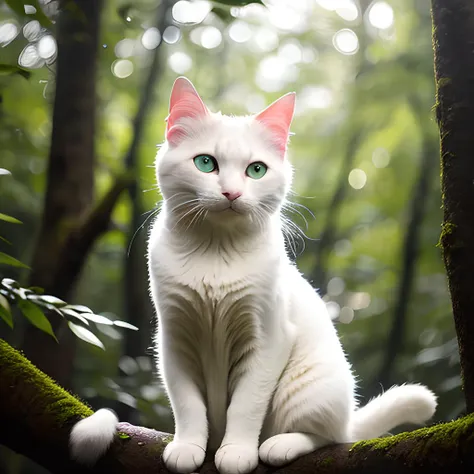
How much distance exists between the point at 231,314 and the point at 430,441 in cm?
40

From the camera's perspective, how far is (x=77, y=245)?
6.36ft

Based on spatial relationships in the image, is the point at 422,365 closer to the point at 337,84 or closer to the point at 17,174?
the point at 337,84

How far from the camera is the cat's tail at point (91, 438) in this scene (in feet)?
3.24

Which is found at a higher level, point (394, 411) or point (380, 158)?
point (380, 158)

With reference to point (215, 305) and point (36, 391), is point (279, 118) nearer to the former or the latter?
point (215, 305)

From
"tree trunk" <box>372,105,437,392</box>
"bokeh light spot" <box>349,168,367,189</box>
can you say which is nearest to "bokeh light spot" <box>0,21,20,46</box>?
"bokeh light spot" <box>349,168,367,189</box>

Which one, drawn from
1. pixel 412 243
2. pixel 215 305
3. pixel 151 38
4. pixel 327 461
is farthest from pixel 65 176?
pixel 412 243

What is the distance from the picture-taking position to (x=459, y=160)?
0.86 meters

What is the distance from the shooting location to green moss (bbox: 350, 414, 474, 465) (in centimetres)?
75

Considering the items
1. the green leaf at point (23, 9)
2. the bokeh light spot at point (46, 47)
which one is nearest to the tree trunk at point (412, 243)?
the bokeh light spot at point (46, 47)

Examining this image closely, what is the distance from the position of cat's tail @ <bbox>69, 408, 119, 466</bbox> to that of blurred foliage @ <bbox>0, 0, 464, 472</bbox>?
5.05 ft

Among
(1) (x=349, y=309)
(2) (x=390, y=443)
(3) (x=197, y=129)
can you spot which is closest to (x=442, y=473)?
(2) (x=390, y=443)

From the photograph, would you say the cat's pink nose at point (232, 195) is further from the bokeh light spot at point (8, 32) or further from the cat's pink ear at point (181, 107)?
the bokeh light spot at point (8, 32)

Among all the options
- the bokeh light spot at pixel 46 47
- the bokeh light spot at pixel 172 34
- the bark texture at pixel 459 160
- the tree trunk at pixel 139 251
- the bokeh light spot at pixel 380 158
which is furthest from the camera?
the bokeh light spot at pixel 380 158
